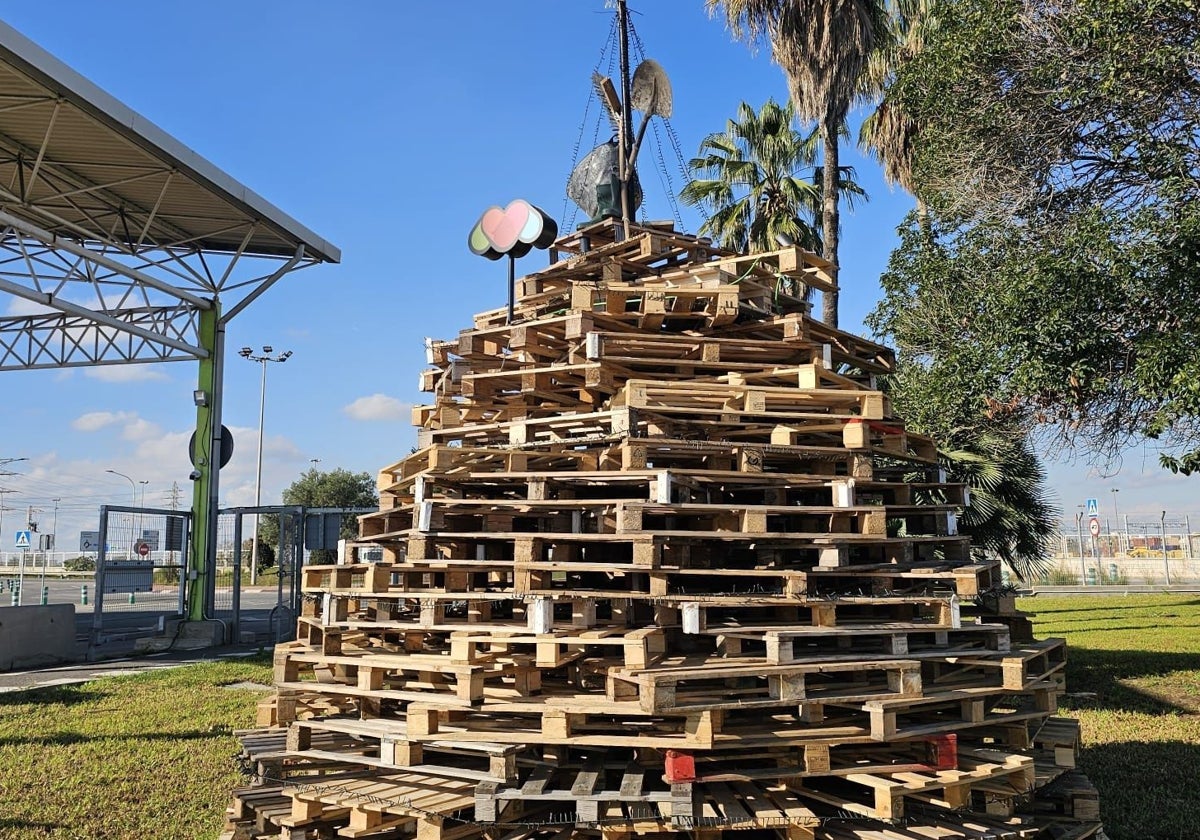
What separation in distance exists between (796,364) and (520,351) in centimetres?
206

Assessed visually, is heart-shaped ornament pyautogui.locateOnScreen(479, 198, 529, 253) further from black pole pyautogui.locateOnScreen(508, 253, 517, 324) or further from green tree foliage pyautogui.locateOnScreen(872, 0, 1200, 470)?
green tree foliage pyautogui.locateOnScreen(872, 0, 1200, 470)

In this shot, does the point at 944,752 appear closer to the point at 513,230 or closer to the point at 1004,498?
the point at 513,230

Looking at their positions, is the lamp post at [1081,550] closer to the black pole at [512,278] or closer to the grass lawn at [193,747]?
the grass lawn at [193,747]

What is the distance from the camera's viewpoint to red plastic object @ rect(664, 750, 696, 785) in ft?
15.8

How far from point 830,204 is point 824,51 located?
10.5 ft

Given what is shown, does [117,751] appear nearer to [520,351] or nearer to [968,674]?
[520,351]

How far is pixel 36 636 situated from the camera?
1750 centimetres

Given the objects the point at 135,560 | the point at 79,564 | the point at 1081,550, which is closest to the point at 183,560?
the point at 135,560

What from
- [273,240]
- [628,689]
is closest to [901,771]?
[628,689]

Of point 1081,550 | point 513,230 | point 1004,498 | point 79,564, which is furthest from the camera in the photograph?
point 79,564

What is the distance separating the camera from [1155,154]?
1130 centimetres

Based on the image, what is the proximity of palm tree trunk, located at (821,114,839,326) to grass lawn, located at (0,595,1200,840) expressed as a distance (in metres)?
8.11

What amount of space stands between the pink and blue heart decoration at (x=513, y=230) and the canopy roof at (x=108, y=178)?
29.5ft

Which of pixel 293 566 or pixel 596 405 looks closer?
pixel 596 405
